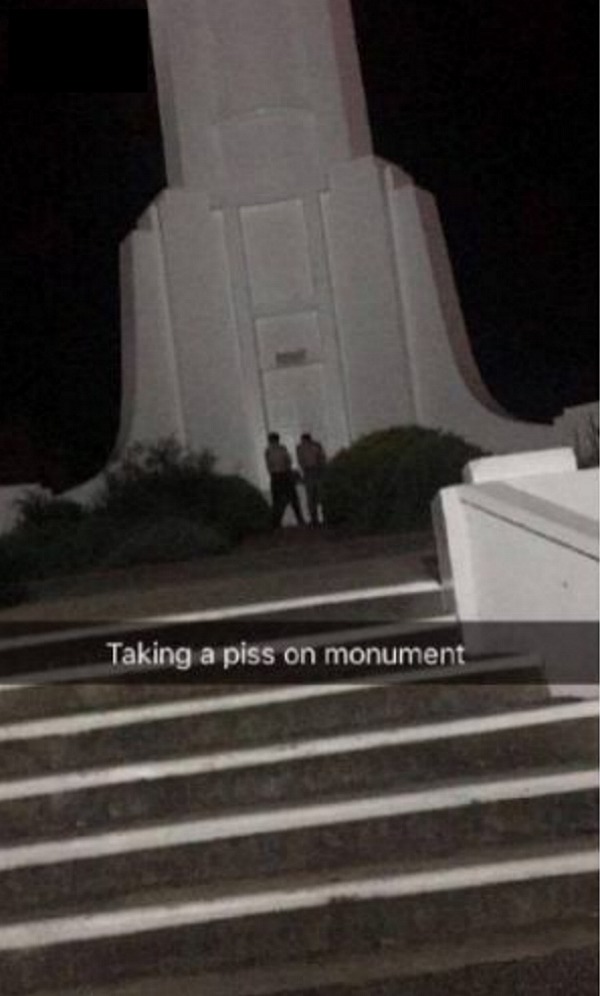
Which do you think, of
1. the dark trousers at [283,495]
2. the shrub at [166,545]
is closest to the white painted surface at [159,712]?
the shrub at [166,545]

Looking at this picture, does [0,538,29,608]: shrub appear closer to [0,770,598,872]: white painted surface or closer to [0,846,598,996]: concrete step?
[0,770,598,872]: white painted surface

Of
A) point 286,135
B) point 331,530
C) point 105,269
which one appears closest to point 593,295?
point 105,269

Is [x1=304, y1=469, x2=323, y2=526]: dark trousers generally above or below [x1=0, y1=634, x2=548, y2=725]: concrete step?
above

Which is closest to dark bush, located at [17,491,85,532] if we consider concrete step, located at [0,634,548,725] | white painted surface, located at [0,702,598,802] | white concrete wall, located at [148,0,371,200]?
white concrete wall, located at [148,0,371,200]

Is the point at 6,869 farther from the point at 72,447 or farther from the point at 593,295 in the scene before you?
the point at 593,295

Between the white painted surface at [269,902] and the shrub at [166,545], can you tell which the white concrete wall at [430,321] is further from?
the white painted surface at [269,902]

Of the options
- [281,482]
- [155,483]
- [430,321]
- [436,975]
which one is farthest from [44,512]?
[436,975]

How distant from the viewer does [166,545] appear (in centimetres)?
1107

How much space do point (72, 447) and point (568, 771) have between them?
58.7 feet

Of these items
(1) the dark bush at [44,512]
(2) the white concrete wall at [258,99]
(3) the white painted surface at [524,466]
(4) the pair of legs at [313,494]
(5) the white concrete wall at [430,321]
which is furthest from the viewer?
(2) the white concrete wall at [258,99]

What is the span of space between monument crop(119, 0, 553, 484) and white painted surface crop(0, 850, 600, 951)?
967 centimetres

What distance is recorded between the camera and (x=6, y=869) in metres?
5.76

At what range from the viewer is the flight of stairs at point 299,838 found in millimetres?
5363

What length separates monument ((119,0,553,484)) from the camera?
1508 centimetres
